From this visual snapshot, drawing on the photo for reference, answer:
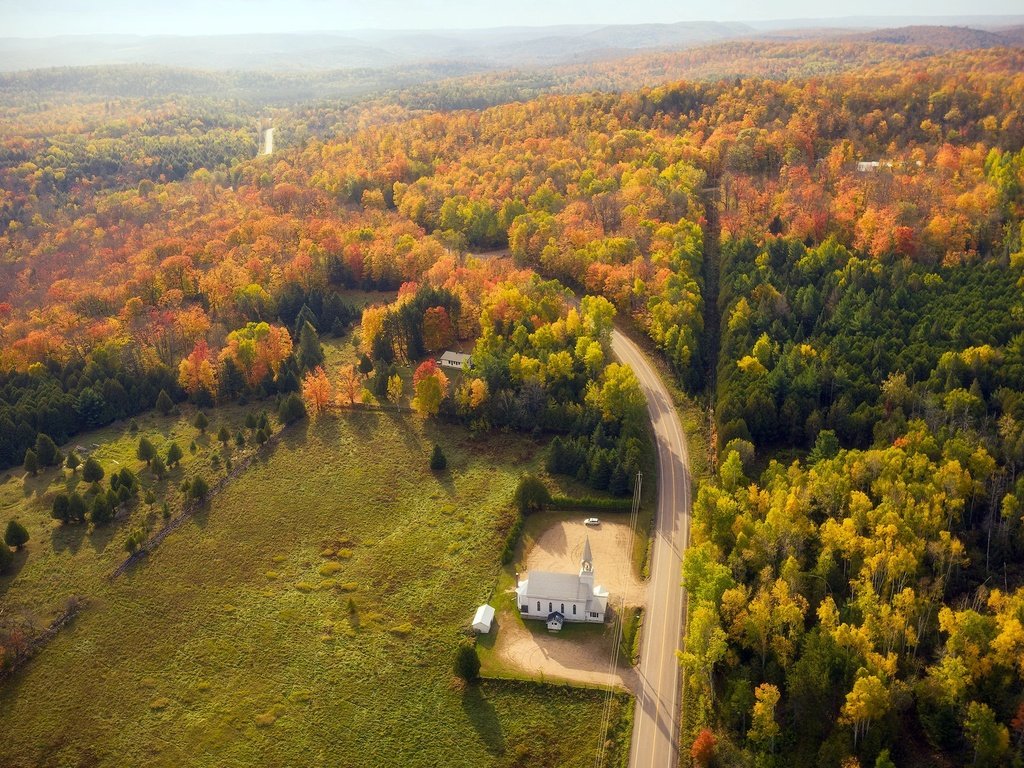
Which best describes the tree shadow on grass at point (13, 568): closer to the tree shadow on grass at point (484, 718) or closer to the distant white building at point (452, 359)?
the tree shadow on grass at point (484, 718)

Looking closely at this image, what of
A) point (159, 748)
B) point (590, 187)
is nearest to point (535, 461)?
point (159, 748)

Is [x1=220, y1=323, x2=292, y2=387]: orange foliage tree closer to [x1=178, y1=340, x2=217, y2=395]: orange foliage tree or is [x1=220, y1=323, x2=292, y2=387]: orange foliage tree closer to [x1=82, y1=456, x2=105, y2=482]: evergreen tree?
[x1=178, y1=340, x2=217, y2=395]: orange foliage tree

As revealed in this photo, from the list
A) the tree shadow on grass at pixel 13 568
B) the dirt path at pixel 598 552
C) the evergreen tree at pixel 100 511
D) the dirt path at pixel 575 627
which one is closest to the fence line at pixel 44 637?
the tree shadow on grass at pixel 13 568

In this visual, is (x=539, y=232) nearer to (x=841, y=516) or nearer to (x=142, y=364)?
(x=142, y=364)

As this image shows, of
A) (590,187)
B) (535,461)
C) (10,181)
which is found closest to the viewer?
(535,461)

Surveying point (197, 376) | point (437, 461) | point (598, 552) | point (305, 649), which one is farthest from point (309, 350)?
point (598, 552)

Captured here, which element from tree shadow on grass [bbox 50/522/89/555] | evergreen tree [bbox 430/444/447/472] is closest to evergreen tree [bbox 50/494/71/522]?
tree shadow on grass [bbox 50/522/89/555]
